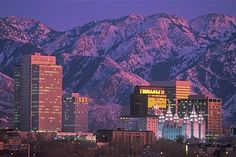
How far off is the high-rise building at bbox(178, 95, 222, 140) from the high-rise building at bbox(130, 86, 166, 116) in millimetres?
2184

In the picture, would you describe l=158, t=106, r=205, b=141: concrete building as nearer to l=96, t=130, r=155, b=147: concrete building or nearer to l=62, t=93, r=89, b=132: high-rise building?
l=62, t=93, r=89, b=132: high-rise building

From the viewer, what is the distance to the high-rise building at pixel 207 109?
460 feet

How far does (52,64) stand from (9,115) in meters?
7.98

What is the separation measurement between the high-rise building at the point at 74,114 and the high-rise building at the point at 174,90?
9.16m

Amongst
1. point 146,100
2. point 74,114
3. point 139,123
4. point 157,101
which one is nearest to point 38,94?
point 74,114

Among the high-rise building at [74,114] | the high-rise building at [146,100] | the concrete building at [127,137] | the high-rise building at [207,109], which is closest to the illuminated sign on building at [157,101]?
the high-rise building at [146,100]

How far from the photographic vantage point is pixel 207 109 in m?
143

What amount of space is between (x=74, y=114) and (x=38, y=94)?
5.99m

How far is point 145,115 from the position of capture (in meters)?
141

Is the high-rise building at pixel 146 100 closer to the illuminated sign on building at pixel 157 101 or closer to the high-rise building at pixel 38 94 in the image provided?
the illuminated sign on building at pixel 157 101

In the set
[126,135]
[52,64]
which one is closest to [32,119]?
[52,64]

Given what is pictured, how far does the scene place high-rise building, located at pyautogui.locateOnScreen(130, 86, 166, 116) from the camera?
143m

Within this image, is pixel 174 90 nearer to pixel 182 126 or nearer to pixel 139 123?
pixel 139 123

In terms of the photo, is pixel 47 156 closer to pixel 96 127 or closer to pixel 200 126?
pixel 200 126
